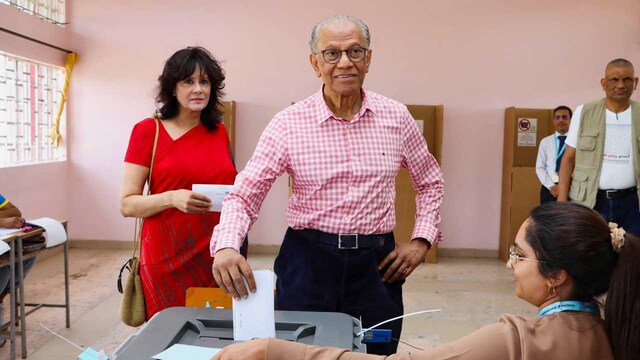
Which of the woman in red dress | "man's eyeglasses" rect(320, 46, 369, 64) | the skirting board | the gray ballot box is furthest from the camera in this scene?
the skirting board

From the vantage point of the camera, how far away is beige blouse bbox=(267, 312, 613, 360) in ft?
3.52

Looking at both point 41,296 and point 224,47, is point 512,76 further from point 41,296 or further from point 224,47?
point 41,296

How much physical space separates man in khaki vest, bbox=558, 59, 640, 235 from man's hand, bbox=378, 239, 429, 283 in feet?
6.67

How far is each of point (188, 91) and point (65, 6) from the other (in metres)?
4.37

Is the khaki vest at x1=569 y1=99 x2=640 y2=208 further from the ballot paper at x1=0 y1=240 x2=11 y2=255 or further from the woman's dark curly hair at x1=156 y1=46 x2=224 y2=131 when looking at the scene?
the ballot paper at x1=0 y1=240 x2=11 y2=255

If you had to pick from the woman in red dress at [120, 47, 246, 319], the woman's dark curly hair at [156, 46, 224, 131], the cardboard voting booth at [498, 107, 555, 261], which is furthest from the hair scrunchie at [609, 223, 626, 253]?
the cardboard voting booth at [498, 107, 555, 261]

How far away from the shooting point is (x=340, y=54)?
A: 5.30ft

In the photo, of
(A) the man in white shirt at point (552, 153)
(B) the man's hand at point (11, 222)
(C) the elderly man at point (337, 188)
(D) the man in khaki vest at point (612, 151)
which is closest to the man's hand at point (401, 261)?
(C) the elderly man at point (337, 188)

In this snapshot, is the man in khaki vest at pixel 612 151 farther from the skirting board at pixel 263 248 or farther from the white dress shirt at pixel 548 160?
the skirting board at pixel 263 248

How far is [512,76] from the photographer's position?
18.9 feet

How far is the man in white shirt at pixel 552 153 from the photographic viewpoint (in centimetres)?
504

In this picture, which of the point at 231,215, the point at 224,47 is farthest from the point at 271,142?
the point at 224,47

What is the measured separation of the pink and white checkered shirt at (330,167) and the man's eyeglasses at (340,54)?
131 millimetres

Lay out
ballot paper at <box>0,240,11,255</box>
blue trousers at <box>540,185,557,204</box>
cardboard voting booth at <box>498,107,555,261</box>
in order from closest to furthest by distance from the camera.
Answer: ballot paper at <box>0,240,11,255</box> → blue trousers at <box>540,185,557,204</box> → cardboard voting booth at <box>498,107,555,261</box>
